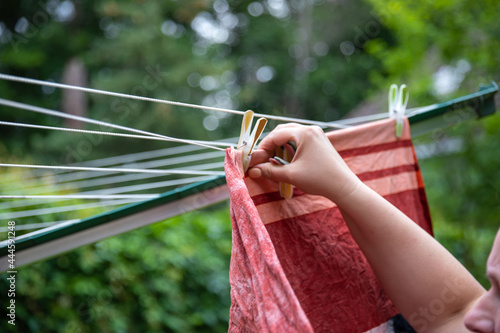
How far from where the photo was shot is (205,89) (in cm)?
905

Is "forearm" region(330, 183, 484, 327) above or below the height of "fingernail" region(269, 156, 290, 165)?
below

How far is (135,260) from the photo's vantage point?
2.71 meters

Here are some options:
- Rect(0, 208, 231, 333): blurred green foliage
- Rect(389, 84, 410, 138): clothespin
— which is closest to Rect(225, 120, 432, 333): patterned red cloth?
Rect(389, 84, 410, 138): clothespin

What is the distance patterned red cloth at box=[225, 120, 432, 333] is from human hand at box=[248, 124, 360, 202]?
0.06 metres

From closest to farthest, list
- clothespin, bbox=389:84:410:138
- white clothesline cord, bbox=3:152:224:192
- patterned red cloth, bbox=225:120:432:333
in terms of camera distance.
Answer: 1. patterned red cloth, bbox=225:120:432:333
2. clothespin, bbox=389:84:410:138
3. white clothesline cord, bbox=3:152:224:192

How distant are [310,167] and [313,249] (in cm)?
21

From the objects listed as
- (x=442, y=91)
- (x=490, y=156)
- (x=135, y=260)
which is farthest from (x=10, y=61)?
(x=490, y=156)

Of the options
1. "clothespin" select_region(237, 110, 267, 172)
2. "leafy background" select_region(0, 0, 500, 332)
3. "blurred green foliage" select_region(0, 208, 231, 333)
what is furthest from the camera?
"leafy background" select_region(0, 0, 500, 332)

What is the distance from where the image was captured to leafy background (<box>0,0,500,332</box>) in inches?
104

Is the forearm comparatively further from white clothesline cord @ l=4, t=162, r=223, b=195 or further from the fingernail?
white clothesline cord @ l=4, t=162, r=223, b=195

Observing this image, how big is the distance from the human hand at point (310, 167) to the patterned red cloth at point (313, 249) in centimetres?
6

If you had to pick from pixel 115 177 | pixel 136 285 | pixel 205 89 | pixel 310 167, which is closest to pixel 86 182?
pixel 115 177

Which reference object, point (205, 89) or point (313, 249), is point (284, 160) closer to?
point (313, 249)

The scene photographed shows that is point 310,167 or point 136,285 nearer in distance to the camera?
point 310,167
